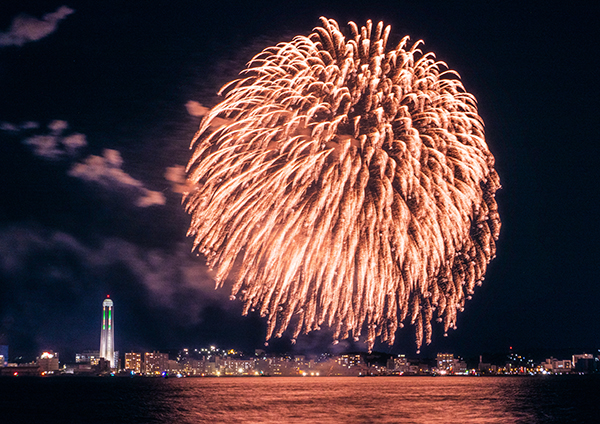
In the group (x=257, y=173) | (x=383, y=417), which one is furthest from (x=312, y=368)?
(x=257, y=173)

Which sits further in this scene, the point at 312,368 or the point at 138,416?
the point at 312,368

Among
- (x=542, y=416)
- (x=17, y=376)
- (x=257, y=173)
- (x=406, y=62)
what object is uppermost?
(x=406, y=62)

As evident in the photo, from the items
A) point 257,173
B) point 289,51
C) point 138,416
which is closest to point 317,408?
point 138,416

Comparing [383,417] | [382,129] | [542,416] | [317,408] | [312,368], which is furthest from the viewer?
[312,368]

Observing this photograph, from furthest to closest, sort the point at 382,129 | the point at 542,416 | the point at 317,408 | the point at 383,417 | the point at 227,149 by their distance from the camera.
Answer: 1. the point at 317,408
2. the point at 542,416
3. the point at 383,417
4. the point at 227,149
5. the point at 382,129

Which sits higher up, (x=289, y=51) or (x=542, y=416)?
(x=289, y=51)

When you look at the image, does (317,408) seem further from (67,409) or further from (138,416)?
(67,409)

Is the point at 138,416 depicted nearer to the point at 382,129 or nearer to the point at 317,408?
the point at 317,408
